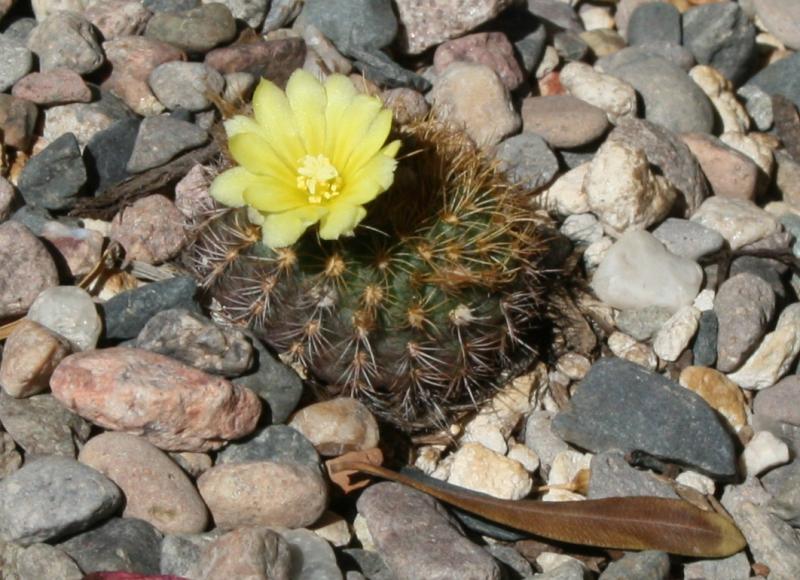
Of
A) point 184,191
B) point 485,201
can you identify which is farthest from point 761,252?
point 184,191

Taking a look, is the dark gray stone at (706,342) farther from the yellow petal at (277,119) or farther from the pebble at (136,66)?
the pebble at (136,66)

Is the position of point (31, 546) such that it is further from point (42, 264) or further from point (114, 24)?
point (114, 24)

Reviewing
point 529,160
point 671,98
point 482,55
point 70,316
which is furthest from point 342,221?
point 671,98

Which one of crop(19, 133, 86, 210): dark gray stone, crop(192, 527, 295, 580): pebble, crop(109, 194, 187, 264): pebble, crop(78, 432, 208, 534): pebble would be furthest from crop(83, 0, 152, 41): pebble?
crop(192, 527, 295, 580): pebble

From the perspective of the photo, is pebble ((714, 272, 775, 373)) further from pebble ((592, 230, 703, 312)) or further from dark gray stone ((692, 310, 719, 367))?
pebble ((592, 230, 703, 312))

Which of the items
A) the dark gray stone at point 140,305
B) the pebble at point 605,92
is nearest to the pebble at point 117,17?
the dark gray stone at point 140,305

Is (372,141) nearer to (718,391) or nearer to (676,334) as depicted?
(676,334)
